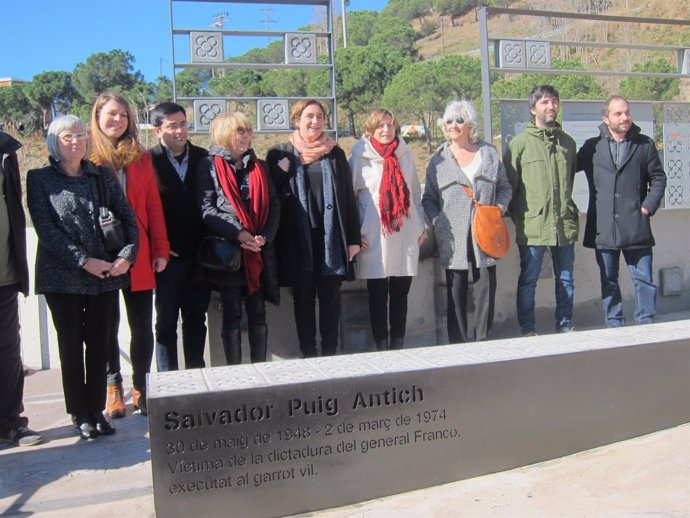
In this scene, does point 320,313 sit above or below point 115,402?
above

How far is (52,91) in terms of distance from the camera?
4025cm

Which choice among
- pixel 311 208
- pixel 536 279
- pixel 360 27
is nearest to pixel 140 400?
pixel 311 208

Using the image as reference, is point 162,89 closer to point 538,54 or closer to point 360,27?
point 538,54

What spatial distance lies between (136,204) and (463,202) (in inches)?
85.4

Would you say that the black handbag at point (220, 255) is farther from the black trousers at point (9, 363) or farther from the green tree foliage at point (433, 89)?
the green tree foliage at point (433, 89)

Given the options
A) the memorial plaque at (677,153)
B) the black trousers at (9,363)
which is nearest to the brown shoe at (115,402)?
the black trousers at (9,363)

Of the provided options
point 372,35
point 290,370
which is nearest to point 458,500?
point 290,370

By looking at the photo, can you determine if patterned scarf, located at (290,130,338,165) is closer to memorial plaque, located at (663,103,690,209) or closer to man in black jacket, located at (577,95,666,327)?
man in black jacket, located at (577,95,666,327)

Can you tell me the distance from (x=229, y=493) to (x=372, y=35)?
74.9m

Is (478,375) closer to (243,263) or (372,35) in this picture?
(243,263)

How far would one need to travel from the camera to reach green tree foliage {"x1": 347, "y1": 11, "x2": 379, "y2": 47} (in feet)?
240

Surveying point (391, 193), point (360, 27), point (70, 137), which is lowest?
point (391, 193)

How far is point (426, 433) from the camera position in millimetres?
3355

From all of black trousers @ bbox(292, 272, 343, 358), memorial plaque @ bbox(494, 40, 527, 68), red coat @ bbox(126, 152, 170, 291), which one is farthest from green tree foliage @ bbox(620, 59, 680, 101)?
red coat @ bbox(126, 152, 170, 291)
